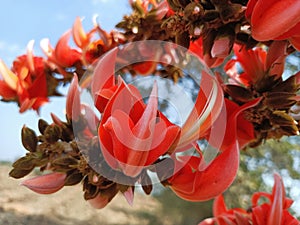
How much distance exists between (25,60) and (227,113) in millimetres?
214

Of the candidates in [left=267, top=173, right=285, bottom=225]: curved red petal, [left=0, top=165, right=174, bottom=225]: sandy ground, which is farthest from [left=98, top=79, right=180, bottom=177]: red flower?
[left=0, top=165, right=174, bottom=225]: sandy ground

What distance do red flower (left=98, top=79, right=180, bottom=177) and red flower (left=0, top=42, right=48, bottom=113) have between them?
203 millimetres

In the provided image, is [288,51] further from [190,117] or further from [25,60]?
[25,60]

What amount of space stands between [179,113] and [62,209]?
1.47 feet

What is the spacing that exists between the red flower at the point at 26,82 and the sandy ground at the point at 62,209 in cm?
11

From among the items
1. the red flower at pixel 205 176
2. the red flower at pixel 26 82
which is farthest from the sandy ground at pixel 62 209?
the red flower at pixel 205 176

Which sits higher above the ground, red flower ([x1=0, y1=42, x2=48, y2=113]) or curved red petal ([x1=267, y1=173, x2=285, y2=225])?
red flower ([x1=0, y1=42, x2=48, y2=113])

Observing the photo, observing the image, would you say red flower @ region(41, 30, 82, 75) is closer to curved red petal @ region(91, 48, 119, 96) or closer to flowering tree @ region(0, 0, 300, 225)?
flowering tree @ region(0, 0, 300, 225)

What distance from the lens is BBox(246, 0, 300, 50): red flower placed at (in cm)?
24

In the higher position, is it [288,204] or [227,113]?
[227,113]

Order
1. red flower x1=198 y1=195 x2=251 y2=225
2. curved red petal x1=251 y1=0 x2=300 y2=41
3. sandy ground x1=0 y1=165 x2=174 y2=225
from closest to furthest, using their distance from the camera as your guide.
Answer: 1. curved red petal x1=251 y1=0 x2=300 y2=41
2. red flower x1=198 y1=195 x2=251 y2=225
3. sandy ground x1=0 y1=165 x2=174 y2=225

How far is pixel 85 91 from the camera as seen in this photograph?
1.10ft

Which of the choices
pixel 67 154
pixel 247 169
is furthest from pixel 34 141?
pixel 247 169

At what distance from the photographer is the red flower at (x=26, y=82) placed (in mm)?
434
